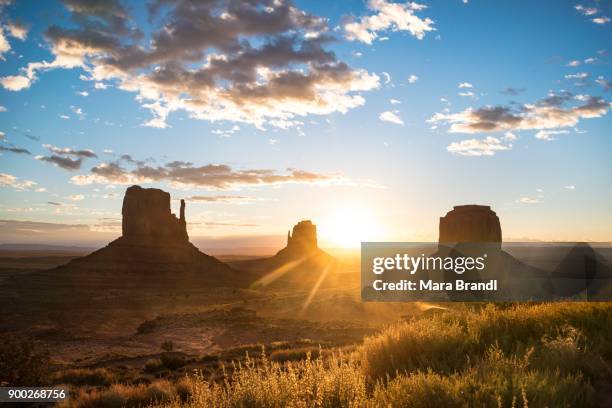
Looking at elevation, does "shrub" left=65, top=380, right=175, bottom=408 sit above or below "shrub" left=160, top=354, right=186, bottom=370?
above

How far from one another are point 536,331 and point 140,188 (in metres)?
123

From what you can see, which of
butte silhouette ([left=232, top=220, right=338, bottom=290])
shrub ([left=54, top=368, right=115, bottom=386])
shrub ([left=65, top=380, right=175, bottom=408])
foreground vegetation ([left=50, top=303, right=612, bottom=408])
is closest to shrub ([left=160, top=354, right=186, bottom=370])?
shrub ([left=54, top=368, right=115, bottom=386])

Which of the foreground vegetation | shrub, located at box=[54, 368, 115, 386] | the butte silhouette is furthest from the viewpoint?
the butte silhouette

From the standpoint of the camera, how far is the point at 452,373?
22.0 feet

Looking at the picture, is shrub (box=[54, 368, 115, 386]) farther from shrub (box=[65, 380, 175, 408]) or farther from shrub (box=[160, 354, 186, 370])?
shrub (box=[65, 380, 175, 408])

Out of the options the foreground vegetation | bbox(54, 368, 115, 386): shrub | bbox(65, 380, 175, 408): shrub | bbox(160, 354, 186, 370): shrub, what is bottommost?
bbox(160, 354, 186, 370): shrub

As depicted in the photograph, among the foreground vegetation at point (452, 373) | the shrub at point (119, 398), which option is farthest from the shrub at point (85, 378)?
the foreground vegetation at point (452, 373)

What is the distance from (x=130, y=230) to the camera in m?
113

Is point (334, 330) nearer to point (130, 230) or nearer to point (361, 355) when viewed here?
point (361, 355)

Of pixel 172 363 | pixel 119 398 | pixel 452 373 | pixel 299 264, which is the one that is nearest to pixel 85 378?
pixel 172 363

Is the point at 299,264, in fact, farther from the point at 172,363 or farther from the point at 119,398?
the point at 119,398

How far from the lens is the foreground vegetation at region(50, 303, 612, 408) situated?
16.7 ft

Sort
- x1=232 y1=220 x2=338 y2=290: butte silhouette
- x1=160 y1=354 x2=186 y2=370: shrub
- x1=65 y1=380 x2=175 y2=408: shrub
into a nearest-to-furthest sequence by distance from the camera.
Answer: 1. x1=65 y1=380 x2=175 y2=408: shrub
2. x1=160 y1=354 x2=186 y2=370: shrub
3. x1=232 y1=220 x2=338 y2=290: butte silhouette

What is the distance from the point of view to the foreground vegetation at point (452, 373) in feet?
16.7
